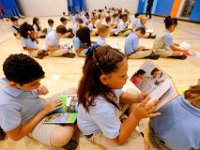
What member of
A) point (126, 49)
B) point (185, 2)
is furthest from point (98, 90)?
point (185, 2)

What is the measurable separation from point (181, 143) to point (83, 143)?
0.57 meters

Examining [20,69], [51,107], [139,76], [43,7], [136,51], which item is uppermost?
[20,69]

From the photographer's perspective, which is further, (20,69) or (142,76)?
(142,76)

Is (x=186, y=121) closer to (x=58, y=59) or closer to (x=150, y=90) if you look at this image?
(x=150, y=90)

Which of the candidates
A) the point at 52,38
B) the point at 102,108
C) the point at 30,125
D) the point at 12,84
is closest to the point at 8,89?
the point at 12,84

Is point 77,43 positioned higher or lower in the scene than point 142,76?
lower

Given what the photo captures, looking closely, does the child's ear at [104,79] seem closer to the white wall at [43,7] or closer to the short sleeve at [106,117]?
the short sleeve at [106,117]

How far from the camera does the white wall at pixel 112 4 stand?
8.83 meters

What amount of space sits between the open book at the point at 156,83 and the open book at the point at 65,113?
17.8 inches

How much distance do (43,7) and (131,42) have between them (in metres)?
7.64

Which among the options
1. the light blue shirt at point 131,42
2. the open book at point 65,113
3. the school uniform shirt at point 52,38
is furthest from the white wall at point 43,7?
the open book at point 65,113

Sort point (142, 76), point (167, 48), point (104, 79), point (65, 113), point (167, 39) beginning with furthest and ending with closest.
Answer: point (167, 48), point (167, 39), point (65, 113), point (142, 76), point (104, 79)

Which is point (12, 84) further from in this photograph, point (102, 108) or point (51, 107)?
point (102, 108)

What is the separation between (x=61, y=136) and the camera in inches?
32.6
